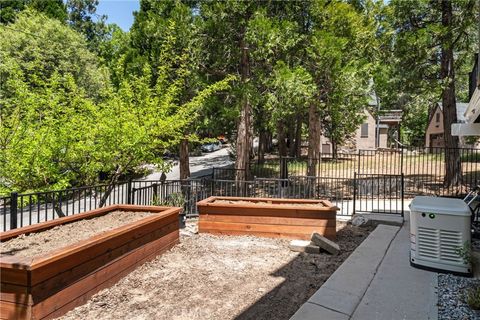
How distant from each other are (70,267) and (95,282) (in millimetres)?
481

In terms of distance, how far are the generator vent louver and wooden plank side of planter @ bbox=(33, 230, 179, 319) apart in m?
3.67

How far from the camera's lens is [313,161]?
1154 cm

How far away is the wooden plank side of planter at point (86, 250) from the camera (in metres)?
2.82

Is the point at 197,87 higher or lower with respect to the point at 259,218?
higher

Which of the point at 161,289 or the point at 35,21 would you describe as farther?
the point at 35,21

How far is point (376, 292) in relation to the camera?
351 cm

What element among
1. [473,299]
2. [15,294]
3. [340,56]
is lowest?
[473,299]

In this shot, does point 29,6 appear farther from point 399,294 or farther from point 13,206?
point 399,294

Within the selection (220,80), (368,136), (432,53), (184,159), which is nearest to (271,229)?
(220,80)

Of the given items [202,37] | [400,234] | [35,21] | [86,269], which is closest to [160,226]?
[86,269]

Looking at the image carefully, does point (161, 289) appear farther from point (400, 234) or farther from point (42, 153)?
point (400, 234)

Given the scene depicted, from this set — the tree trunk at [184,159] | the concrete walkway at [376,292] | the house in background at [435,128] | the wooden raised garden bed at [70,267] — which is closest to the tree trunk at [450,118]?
the concrete walkway at [376,292]

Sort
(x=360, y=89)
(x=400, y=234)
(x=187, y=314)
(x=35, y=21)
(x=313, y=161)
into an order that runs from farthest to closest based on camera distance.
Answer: (x=35, y=21)
(x=313, y=161)
(x=360, y=89)
(x=400, y=234)
(x=187, y=314)

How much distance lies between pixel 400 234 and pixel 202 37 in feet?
25.0
